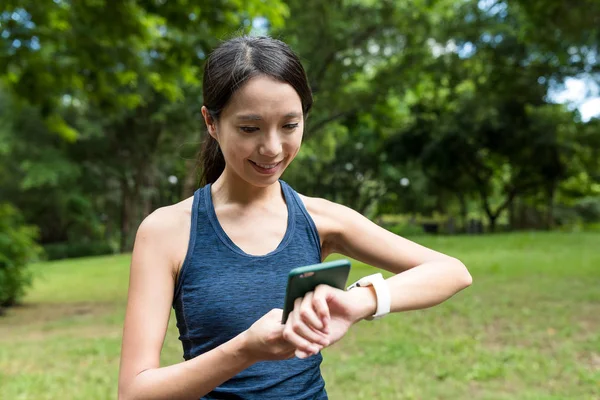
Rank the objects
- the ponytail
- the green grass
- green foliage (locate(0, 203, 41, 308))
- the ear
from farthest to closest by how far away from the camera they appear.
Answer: green foliage (locate(0, 203, 41, 308)) < the green grass < the ponytail < the ear

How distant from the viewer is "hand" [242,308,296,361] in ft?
4.05

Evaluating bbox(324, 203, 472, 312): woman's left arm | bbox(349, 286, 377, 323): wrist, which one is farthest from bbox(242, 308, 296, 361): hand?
bbox(324, 203, 472, 312): woman's left arm

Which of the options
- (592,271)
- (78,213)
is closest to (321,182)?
(78,213)

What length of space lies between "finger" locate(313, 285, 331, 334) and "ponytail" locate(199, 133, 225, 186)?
73 cm

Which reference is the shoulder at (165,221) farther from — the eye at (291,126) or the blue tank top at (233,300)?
the eye at (291,126)

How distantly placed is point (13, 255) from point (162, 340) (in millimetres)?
10567

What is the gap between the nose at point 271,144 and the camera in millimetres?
1484

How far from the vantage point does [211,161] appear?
1873 millimetres

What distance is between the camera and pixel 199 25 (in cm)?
833

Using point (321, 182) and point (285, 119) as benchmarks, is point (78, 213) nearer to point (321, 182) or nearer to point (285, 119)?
point (321, 182)

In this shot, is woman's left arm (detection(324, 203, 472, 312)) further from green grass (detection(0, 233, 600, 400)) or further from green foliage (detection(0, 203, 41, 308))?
green foliage (detection(0, 203, 41, 308))

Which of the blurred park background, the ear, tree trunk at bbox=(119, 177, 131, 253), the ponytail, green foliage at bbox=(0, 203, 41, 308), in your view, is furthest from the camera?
tree trunk at bbox=(119, 177, 131, 253)

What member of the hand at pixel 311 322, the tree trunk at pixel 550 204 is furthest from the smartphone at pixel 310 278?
the tree trunk at pixel 550 204

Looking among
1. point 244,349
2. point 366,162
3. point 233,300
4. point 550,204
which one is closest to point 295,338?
point 244,349
